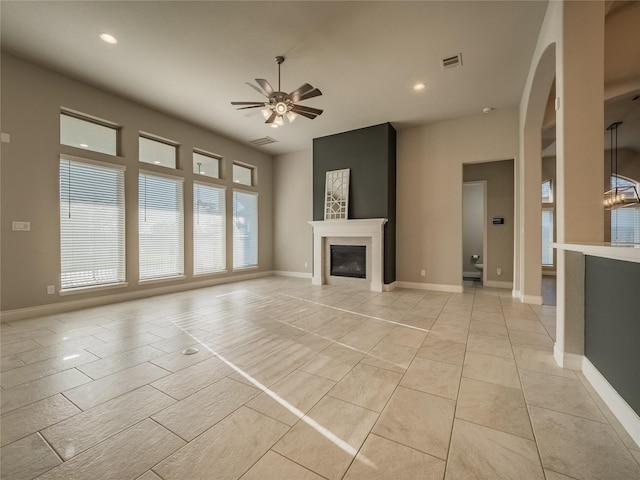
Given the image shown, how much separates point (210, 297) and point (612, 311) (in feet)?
17.0

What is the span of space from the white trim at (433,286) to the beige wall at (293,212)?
103 inches

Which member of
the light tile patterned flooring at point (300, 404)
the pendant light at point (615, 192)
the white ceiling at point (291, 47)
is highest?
the white ceiling at point (291, 47)

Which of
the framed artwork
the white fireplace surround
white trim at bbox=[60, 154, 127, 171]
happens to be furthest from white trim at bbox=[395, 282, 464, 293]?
white trim at bbox=[60, 154, 127, 171]

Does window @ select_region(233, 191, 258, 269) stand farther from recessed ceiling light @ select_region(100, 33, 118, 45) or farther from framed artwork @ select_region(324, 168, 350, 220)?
recessed ceiling light @ select_region(100, 33, 118, 45)

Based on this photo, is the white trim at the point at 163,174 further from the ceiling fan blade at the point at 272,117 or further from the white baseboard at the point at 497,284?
the white baseboard at the point at 497,284

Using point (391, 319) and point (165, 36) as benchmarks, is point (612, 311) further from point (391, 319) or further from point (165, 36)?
point (165, 36)

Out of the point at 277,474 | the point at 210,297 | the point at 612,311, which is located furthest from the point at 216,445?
the point at 210,297

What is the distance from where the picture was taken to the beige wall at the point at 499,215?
235 inches

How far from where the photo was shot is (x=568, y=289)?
2.29 metres

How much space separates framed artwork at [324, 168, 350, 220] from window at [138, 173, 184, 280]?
321 cm

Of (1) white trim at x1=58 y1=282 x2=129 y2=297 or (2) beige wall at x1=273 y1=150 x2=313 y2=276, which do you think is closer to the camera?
(1) white trim at x1=58 y1=282 x2=129 y2=297

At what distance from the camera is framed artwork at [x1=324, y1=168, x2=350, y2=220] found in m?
6.16

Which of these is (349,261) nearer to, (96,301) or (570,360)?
(570,360)

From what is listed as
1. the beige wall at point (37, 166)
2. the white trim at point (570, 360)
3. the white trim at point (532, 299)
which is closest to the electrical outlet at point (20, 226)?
the beige wall at point (37, 166)
